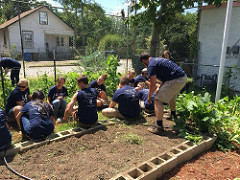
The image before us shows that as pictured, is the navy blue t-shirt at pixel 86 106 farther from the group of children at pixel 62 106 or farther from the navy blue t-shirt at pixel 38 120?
the navy blue t-shirt at pixel 38 120

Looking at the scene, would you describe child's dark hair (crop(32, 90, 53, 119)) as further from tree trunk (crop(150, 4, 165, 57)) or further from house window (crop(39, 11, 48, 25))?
house window (crop(39, 11, 48, 25))

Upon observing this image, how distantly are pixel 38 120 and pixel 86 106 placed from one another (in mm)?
909

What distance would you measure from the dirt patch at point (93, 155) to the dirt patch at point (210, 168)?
0.42 m

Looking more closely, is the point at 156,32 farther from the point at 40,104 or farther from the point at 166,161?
the point at 166,161

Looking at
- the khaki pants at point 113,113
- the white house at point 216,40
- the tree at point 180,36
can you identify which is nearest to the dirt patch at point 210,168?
the khaki pants at point 113,113

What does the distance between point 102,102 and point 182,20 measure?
2193cm

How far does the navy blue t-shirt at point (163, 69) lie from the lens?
3.76m

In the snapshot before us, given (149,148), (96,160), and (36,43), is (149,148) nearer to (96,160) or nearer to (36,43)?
(96,160)

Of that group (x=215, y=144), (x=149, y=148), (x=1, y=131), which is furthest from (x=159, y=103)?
(x=1, y=131)

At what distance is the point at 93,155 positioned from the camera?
3053 millimetres

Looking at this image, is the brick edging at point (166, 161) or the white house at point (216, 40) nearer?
the brick edging at point (166, 161)

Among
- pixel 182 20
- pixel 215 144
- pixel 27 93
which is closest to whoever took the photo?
pixel 215 144

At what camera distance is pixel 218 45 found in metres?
8.60

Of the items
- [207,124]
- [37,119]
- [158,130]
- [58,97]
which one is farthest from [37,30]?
[207,124]
